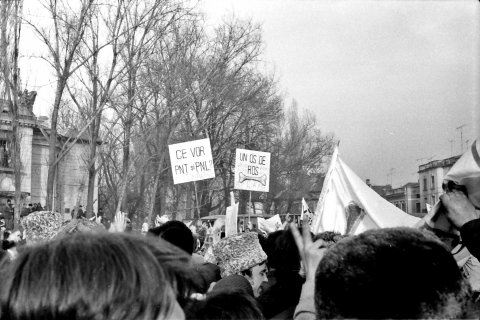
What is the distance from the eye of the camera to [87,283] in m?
1.41

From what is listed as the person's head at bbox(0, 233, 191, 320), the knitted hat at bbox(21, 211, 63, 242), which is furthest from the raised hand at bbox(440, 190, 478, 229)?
the knitted hat at bbox(21, 211, 63, 242)

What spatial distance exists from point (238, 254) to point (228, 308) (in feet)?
7.91

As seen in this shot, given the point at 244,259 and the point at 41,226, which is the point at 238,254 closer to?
the point at 244,259

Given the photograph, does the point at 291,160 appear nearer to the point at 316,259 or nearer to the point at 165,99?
the point at 165,99

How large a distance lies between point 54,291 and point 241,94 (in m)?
37.5

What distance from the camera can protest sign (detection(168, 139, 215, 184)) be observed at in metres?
14.2

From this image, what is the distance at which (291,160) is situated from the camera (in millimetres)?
53000

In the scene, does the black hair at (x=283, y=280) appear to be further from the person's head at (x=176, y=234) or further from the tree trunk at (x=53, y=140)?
the tree trunk at (x=53, y=140)

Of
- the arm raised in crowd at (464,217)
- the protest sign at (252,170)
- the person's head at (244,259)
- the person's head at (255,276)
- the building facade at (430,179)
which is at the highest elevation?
the building facade at (430,179)

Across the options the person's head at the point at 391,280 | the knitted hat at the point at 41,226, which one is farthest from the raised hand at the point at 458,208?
the knitted hat at the point at 41,226

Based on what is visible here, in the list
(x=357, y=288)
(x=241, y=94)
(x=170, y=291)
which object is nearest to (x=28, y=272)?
(x=170, y=291)

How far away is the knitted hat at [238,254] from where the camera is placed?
4.56 metres

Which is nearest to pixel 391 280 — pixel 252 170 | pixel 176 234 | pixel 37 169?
pixel 176 234

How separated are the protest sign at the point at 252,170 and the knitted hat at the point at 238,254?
10.4m
